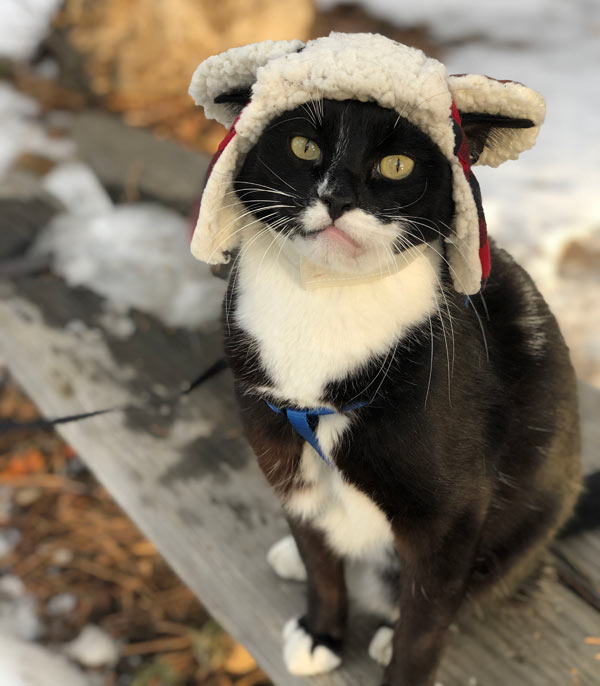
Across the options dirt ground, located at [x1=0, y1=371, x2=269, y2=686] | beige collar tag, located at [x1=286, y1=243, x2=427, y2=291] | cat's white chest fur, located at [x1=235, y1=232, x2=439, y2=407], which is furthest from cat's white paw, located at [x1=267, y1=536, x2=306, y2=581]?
beige collar tag, located at [x1=286, y1=243, x2=427, y2=291]

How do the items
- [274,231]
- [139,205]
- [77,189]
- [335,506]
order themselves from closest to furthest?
[274,231] → [335,506] → [139,205] → [77,189]

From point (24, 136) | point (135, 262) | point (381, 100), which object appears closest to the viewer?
point (381, 100)

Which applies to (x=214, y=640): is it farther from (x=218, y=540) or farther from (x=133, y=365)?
(x=133, y=365)

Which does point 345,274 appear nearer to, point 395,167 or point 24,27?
point 395,167

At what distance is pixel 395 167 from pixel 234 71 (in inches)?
8.2

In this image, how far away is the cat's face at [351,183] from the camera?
0.79 meters

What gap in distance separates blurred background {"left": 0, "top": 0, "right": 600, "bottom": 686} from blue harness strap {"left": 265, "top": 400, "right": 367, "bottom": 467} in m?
0.79

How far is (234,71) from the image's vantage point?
831 millimetres

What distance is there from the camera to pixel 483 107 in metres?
0.81

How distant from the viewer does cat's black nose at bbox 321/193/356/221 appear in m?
0.78

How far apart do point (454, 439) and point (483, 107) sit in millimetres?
398

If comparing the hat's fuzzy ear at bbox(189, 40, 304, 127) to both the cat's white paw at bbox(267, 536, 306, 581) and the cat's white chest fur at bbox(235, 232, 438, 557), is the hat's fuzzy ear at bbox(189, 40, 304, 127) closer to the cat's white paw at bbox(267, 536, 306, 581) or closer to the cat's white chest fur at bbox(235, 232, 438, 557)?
the cat's white chest fur at bbox(235, 232, 438, 557)

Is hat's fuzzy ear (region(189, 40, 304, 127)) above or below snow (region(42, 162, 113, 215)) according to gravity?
above

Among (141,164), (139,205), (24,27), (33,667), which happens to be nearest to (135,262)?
(139,205)
